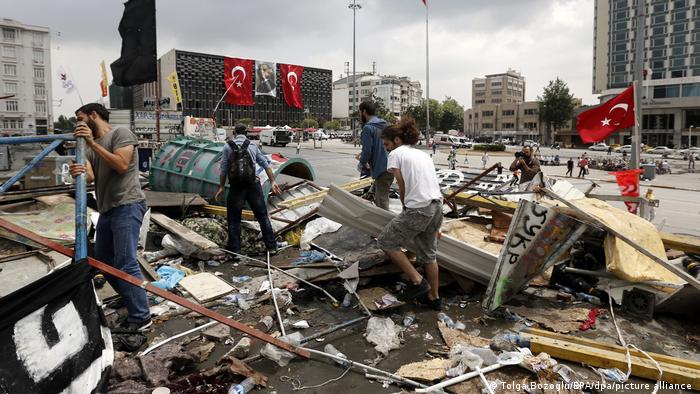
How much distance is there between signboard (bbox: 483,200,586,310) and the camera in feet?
13.4

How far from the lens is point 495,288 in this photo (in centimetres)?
420

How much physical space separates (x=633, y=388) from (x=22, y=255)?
5744mm

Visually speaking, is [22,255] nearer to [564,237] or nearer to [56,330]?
[56,330]

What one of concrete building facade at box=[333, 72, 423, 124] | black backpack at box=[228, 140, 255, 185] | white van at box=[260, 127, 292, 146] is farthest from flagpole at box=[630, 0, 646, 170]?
concrete building facade at box=[333, 72, 423, 124]

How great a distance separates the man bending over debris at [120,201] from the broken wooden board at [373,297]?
1.97m

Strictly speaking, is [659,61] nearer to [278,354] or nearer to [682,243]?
[682,243]

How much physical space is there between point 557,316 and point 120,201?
402 cm

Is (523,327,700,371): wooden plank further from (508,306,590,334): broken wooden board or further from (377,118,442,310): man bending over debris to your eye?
(377,118,442,310): man bending over debris

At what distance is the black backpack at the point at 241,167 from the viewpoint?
6.00 meters

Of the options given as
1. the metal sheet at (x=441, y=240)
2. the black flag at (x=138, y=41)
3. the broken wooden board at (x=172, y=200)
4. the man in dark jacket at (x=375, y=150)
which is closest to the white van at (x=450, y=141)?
the black flag at (x=138, y=41)

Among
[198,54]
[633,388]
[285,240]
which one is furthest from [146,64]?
[198,54]

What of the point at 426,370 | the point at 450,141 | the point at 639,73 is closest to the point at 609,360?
the point at 426,370

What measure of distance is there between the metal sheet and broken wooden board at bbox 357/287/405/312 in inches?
22.7

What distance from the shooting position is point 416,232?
4184 millimetres
